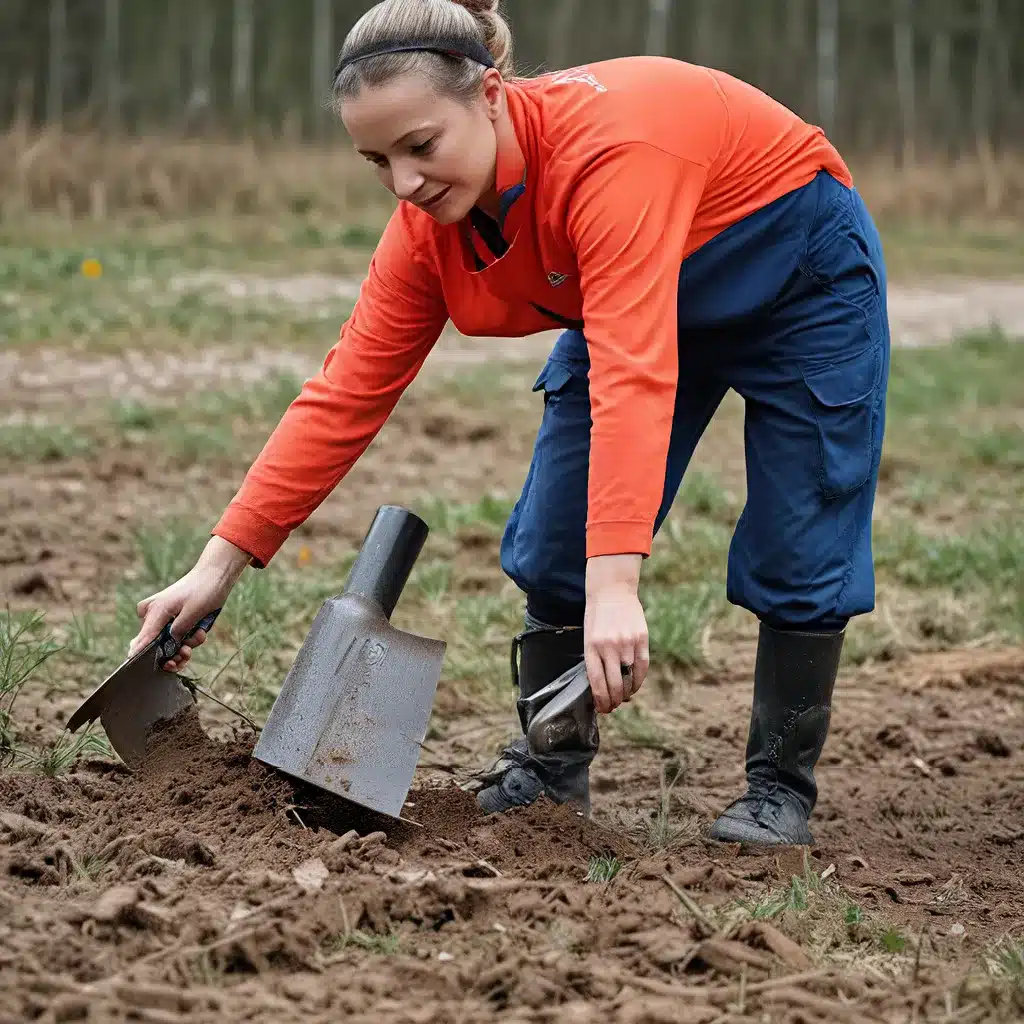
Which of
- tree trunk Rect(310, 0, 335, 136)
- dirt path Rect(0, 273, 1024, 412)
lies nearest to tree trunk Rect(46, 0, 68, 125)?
tree trunk Rect(310, 0, 335, 136)

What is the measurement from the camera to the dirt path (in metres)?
6.98

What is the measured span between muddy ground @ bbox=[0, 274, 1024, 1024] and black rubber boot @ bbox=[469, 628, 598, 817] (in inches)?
5.3

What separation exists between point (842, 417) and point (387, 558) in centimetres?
91

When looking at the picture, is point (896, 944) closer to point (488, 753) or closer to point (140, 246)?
point (488, 753)

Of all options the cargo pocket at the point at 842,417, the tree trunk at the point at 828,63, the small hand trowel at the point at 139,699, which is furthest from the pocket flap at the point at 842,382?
the tree trunk at the point at 828,63

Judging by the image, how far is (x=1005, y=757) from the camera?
12.3ft

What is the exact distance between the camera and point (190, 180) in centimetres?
1292

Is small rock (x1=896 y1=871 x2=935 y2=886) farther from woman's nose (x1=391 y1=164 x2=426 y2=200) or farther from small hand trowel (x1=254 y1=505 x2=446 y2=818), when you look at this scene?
woman's nose (x1=391 y1=164 x2=426 y2=200)

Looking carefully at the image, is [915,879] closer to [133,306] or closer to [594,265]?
[594,265]

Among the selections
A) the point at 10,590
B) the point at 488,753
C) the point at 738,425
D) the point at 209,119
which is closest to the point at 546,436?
the point at 488,753

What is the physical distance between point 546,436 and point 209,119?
12623 millimetres

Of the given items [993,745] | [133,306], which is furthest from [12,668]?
[133,306]

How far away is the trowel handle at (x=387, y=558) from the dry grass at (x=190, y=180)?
30.7 feet

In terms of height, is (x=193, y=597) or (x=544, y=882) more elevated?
(x=193, y=597)
